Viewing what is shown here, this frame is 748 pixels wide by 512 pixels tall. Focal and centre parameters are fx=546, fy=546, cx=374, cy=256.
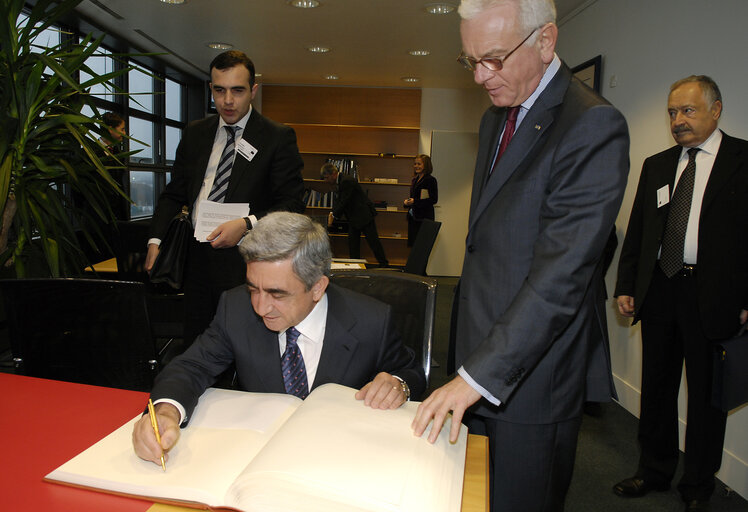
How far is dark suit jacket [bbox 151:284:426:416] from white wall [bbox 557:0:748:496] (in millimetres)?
2158

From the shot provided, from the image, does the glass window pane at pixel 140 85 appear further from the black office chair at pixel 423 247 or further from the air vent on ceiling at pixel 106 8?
the black office chair at pixel 423 247

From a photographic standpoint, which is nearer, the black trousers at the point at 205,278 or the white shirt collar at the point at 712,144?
the black trousers at the point at 205,278

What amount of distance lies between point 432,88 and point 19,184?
801 centimetres

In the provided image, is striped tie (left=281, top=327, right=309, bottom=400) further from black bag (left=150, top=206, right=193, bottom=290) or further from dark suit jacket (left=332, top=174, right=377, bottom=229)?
dark suit jacket (left=332, top=174, right=377, bottom=229)

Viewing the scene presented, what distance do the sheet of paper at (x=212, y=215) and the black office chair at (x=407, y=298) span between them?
613 millimetres

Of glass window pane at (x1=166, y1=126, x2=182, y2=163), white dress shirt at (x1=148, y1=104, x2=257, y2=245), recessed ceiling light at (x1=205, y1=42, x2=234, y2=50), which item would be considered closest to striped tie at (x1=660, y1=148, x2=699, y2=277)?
white dress shirt at (x1=148, y1=104, x2=257, y2=245)

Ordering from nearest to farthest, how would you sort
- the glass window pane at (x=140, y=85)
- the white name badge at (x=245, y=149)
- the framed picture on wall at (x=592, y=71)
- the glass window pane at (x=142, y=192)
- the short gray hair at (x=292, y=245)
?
the short gray hair at (x=292, y=245)
the white name badge at (x=245, y=149)
the framed picture on wall at (x=592, y=71)
the glass window pane at (x=140, y=85)
the glass window pane at (x=142, y=192)

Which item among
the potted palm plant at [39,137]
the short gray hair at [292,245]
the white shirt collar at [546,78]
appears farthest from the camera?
the potted palm plant at [39,137]

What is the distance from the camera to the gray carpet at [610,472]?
8.29 ft

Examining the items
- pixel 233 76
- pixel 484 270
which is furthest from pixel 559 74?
pixel 233 76

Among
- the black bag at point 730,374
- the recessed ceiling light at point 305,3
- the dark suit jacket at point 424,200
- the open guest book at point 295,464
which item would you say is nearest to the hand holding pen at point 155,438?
the open guest book at point 295,464

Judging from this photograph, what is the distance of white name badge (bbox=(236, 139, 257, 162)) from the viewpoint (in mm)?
2311

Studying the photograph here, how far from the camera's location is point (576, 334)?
3.94 feet

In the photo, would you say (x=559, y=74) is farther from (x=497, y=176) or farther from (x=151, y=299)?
(x=151, y=299)
